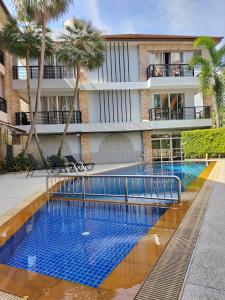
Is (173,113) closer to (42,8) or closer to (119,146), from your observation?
(119,146)

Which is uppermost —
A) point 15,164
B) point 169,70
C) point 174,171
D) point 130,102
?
point 169,70

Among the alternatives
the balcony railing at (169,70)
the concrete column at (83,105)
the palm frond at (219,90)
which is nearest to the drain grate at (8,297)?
the palm frond at (219,90)

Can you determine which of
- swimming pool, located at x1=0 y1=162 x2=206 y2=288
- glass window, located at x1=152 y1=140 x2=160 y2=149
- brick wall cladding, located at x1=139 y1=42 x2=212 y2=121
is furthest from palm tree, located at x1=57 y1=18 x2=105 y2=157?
swimming pool, located at x1=0 y1=162 x2=206 y2=288

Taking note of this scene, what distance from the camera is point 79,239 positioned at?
5879 mm

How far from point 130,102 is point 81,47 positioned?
7425mm

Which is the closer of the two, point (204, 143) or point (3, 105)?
point (3, 105)

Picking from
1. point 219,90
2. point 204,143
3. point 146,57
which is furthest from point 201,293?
point 146,57

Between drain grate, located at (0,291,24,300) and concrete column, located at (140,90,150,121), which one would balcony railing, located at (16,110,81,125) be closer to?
concrete column, located at (140,90,150,121)

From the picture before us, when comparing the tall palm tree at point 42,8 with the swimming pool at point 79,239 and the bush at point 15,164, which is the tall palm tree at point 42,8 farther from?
the swimming pool at point 79,239

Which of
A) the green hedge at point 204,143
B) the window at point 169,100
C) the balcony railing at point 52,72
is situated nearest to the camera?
the green hedge at point 204,143

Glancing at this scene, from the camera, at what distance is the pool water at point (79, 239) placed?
14.7 ft

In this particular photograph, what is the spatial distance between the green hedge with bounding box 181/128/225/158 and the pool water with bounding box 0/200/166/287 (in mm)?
17292

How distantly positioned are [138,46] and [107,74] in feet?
13.7

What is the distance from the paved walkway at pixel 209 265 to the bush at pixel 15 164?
16879 mm
